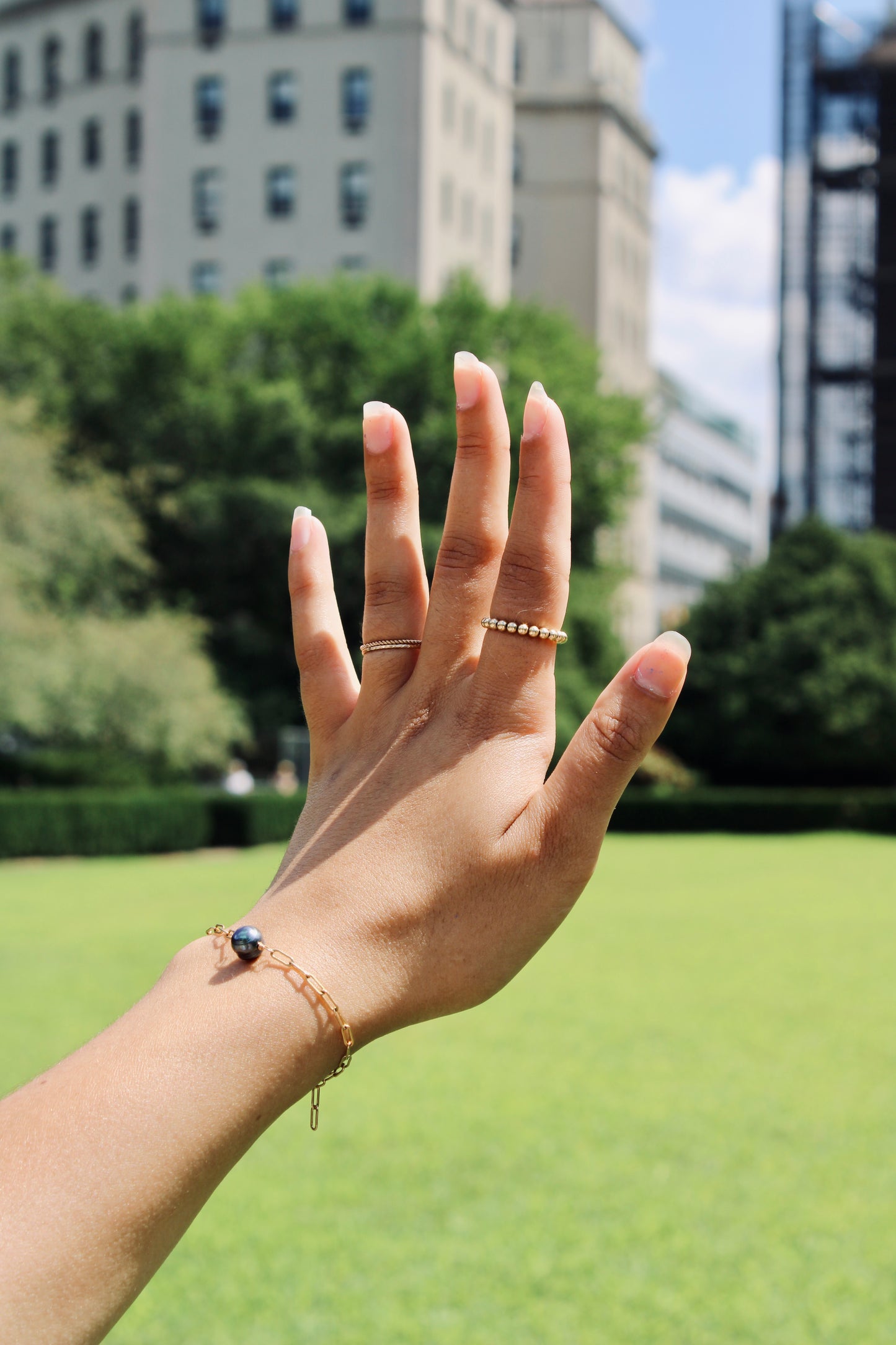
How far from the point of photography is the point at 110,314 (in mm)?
35938

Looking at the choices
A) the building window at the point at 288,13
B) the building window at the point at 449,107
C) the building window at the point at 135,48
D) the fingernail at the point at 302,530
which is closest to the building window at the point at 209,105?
the building window at the point at 288,13

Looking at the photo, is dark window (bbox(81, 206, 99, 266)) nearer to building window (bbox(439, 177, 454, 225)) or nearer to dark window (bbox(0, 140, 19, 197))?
dark window (bbox(0, 140, 19, 197))

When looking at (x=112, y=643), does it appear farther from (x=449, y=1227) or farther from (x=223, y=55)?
(x=223, y=55)

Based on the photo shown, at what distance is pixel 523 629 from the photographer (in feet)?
5.26

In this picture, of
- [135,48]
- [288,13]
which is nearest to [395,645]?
[288,13]

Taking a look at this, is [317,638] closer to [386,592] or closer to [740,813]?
[386,592]

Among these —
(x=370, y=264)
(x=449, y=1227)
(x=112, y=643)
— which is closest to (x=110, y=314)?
(x=112, y=643)

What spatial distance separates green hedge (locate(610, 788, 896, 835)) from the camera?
36.6m

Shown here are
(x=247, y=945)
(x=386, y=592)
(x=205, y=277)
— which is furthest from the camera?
(x=205, y=277)

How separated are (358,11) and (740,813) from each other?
36.1m

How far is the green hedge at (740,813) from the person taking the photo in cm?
3656

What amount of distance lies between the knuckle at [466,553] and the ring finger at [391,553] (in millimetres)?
56

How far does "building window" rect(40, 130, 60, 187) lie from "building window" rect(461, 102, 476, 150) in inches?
736

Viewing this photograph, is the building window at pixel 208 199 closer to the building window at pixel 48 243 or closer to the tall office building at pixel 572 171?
the building window at pixel 48 243
